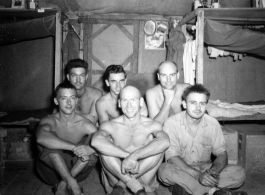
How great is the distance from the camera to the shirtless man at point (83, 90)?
15.1ft

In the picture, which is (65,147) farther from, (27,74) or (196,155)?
(27,74)

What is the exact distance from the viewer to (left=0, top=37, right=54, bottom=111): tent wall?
7406 millimetres

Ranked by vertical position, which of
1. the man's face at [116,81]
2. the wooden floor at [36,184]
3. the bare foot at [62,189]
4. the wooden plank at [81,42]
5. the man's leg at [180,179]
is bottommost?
the wooden floor at [36,184]

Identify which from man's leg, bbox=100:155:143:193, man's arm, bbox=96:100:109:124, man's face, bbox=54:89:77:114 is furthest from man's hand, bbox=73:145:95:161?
man's arm, bbox=96:100:109:124

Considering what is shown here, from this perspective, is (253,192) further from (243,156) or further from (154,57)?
(154,57)

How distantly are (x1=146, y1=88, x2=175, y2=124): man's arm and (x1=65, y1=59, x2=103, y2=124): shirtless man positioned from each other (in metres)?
1.17

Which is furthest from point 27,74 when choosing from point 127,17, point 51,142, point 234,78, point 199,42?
point 234,78

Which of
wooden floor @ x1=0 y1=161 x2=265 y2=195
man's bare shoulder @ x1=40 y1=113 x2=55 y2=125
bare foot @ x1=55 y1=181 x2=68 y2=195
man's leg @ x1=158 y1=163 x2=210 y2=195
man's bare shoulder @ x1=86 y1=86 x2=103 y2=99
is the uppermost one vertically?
man's bare shoulder @ x1=86 y1=86 x2=103 y2=99

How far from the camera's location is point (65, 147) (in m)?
3.36

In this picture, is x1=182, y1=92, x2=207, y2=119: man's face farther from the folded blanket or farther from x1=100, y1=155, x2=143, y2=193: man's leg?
the folded blanket

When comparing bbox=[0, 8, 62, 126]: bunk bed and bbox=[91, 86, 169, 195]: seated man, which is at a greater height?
bbox=[0, 8, 62, 126]: bunk bed

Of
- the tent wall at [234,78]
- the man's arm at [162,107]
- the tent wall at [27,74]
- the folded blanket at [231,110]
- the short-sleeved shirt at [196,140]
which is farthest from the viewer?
the tent wall at [234,78]

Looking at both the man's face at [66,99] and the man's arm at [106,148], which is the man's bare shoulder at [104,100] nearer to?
the man's face at [66,99]

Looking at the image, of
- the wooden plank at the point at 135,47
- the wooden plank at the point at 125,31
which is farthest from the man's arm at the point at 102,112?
the wooden plank at the point at 125,31
